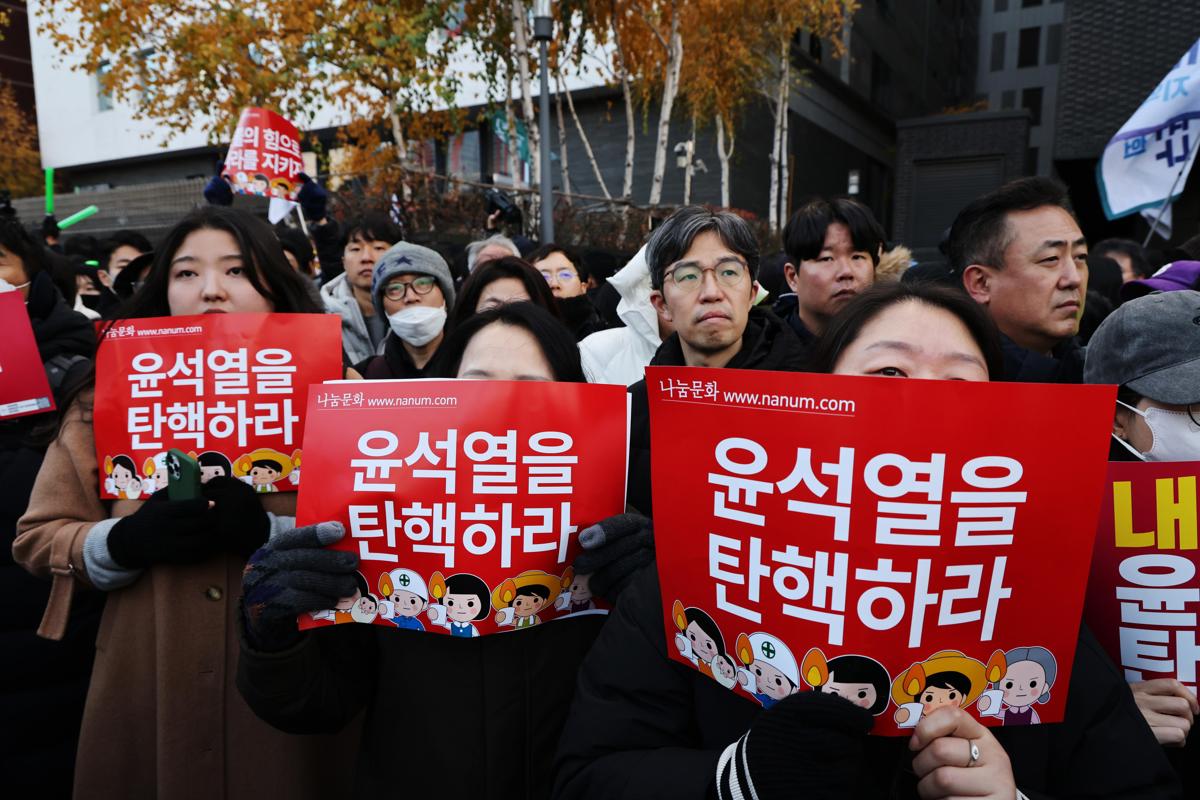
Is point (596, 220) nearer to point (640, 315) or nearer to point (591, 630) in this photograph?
point (640, 315)

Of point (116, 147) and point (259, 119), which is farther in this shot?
point (116, 147)

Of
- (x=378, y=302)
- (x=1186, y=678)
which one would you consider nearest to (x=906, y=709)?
(x=1186, y=678)

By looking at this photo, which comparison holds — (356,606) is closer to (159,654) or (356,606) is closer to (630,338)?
(159,654)

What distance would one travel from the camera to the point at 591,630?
173 cm

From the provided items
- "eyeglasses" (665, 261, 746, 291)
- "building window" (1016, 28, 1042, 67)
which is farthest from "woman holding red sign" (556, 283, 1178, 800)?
"building window" (1016, 28, 1042, 67)

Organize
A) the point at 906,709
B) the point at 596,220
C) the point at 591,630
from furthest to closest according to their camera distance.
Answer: the point at 596,220
the point at 591,630
the point at 906,709

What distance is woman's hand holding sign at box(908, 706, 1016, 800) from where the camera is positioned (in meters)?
1.01

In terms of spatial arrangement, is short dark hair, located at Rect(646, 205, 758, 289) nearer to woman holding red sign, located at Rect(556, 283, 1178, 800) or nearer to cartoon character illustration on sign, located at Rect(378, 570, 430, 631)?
woman holding red sign, located at Rect(556, 283, 1178, 800)

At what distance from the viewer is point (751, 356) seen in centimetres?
278

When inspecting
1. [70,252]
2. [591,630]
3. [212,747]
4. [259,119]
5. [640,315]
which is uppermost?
[259,119]

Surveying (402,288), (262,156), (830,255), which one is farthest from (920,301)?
(262,156)

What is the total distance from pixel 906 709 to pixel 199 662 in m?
1.81

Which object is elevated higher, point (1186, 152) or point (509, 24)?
point (509, 24)

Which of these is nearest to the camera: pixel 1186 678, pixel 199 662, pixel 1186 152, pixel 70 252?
pixel 1186 678
